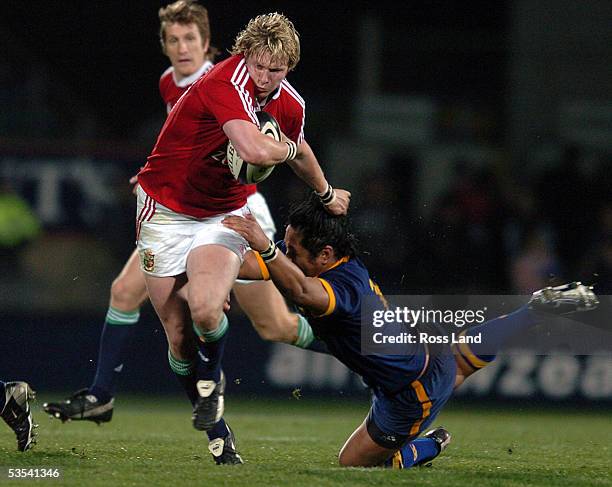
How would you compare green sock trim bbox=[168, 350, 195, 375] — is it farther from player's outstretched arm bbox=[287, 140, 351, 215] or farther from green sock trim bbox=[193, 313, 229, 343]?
player's outstretched arm bbox=[287, 140, 351, 215]

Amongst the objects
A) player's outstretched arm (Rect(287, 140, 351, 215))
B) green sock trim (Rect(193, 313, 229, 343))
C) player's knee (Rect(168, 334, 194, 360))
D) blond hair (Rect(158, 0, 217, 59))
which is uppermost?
blond hair (Rect(158, 0, 217, 59))

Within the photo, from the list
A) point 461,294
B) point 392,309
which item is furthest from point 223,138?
point 461,294

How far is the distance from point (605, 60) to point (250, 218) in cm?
943

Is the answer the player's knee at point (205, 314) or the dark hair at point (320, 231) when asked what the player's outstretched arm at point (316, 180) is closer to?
the dark hair at point (320, 231)

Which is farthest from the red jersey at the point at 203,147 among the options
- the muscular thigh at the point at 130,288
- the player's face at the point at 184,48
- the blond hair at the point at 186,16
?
the blond hair at the point at 186,16

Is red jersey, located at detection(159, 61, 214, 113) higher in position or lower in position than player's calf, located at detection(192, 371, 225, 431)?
higher

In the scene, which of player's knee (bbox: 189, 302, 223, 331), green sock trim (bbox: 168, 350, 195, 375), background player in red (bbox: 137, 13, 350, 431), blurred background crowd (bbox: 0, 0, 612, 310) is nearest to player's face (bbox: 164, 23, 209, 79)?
background player in red (bbox: 137, 13, 350, 431)

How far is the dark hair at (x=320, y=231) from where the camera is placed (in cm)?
593

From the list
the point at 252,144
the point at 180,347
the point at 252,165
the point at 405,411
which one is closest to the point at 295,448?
the point at 405,411

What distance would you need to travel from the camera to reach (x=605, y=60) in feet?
46.5

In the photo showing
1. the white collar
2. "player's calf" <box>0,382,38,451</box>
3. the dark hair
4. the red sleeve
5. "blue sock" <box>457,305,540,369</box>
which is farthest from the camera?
the white collar

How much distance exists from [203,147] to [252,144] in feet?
1.88

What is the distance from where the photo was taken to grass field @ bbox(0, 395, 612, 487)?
5.27 m

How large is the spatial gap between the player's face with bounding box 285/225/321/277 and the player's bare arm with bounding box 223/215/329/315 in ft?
0.87
